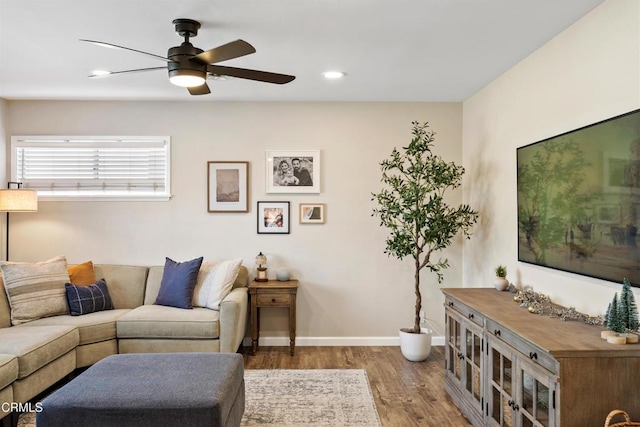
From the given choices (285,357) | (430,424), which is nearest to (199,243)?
(285,357)

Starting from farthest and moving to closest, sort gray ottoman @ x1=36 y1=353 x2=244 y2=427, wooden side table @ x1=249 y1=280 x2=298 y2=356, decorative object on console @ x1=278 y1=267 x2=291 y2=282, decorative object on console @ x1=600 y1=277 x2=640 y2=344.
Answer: decorative object on console @ x1=278 y1=267 x2=291 y2=282
wooden side table @ x1=249 y1=280 x2=298 y2=356
gray ottoman @ x1=36 y1=353 x2=244 y2=427
decorative object on console @ x1=600 y1=277 x2=640 y2=344

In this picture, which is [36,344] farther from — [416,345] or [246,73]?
[416,345]

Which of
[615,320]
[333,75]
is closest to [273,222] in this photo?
[333,75]

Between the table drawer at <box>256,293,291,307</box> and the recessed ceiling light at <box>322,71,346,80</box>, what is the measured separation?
6.91 feet

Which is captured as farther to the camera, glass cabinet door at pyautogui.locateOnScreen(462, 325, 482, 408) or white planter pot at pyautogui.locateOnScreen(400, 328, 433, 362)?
white planter pot at pyautogui.locateOnScreen(400, 328, 433, 362)

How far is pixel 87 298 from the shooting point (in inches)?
156

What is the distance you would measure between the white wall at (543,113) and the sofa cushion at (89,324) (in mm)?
3386

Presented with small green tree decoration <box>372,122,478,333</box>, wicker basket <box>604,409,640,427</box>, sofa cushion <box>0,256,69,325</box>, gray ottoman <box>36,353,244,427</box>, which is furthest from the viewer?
small green tree decoration <box>372,122,478,333</box>

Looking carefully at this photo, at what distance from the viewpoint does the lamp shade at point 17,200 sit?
418 cm

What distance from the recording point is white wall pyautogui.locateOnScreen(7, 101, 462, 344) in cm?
471

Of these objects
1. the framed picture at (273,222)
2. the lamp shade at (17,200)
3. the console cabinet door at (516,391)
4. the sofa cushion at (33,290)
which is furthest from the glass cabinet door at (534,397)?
the lamp shade at (17,200)

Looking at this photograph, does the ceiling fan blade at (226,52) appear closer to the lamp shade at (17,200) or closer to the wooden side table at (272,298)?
the wooden side table at (272,298)

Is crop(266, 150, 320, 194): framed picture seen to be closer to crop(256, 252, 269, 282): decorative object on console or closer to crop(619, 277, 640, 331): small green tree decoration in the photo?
crop(256, 252, 269, 282): decorative object on console

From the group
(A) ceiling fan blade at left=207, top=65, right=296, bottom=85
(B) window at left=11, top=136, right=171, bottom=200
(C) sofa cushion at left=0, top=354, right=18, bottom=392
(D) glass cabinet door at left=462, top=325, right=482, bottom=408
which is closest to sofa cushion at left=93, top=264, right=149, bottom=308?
(B) window at left=11, top=136, right=171, bottom=200
